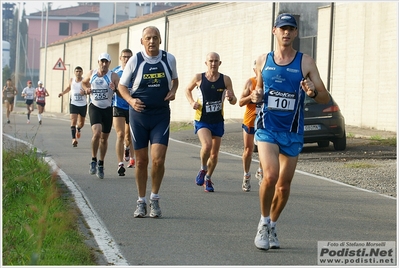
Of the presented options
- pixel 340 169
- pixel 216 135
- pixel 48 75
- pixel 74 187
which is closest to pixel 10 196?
pixel 74 187

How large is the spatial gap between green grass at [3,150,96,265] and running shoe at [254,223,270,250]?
4.85 feet

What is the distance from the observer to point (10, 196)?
10883 mm

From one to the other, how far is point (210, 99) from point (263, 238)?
15.6 feet

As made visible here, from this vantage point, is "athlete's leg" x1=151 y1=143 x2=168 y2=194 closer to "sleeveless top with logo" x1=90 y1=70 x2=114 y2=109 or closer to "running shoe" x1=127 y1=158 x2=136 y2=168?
"sleeveless top with logo" x1=90 y1=70 x2=114 y2=109

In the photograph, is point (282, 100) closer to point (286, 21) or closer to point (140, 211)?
point (286, 21)

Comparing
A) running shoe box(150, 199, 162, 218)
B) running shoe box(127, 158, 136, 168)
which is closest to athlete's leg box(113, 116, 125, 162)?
running shoe box(127, 158, 136, 168)

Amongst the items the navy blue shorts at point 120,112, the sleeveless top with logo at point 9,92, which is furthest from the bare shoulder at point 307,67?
the sleeveless top with logo at point 9,92

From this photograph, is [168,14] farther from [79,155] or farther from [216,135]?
[216,135]

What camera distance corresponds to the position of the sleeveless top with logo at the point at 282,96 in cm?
805

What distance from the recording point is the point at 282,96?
8078 mm

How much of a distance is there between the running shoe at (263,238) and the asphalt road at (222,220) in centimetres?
7

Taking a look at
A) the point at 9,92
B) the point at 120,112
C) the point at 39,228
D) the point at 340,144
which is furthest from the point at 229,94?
the point at 9,92

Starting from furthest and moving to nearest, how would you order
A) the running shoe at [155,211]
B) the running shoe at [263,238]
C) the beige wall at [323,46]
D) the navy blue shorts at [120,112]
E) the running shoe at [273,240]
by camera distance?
the beige wall at [323,46] < the navy blue shorts at [120,112] < the running shoe at [155,211] < the running shoe at [273,240] < the running shoe at [263,238]

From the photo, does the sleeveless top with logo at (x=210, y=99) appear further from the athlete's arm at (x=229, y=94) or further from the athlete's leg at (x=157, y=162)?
the athlete's leg at (x=157, y=162)
